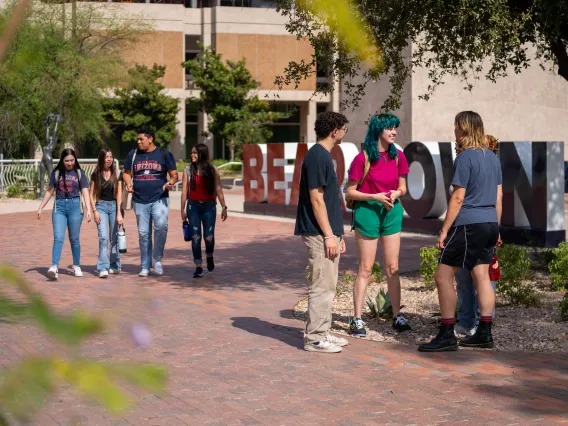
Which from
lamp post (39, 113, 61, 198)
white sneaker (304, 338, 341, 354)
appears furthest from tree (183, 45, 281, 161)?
white sneaker (304, 338, 341, 354)

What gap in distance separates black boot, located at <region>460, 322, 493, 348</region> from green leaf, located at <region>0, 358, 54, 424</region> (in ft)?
21.7

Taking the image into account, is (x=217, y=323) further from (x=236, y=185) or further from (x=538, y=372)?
(x=236, y=185)

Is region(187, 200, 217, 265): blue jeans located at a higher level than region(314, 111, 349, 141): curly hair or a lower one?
lower

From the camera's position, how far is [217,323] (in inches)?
340

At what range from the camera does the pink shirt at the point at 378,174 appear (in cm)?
798

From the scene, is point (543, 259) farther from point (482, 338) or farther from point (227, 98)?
point (227, 98)

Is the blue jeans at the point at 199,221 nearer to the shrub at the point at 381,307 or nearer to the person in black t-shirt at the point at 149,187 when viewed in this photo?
the person in black t-shirt at the point at 149,187

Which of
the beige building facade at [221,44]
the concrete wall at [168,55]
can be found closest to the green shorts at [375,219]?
the beige building facade at [221,44]

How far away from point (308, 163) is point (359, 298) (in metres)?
1.40

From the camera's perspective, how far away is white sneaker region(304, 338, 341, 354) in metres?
7.28

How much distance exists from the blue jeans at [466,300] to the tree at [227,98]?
43.9m

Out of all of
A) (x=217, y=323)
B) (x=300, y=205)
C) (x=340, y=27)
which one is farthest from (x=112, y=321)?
(x=217, y=323)

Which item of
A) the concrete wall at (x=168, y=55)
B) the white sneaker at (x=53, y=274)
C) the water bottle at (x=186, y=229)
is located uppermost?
the concrete wall at (x=168, y=55)

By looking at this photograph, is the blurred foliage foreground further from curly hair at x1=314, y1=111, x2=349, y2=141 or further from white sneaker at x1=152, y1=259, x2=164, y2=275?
white sneaker at x1=152, y1=259, x2=164, y2=275
